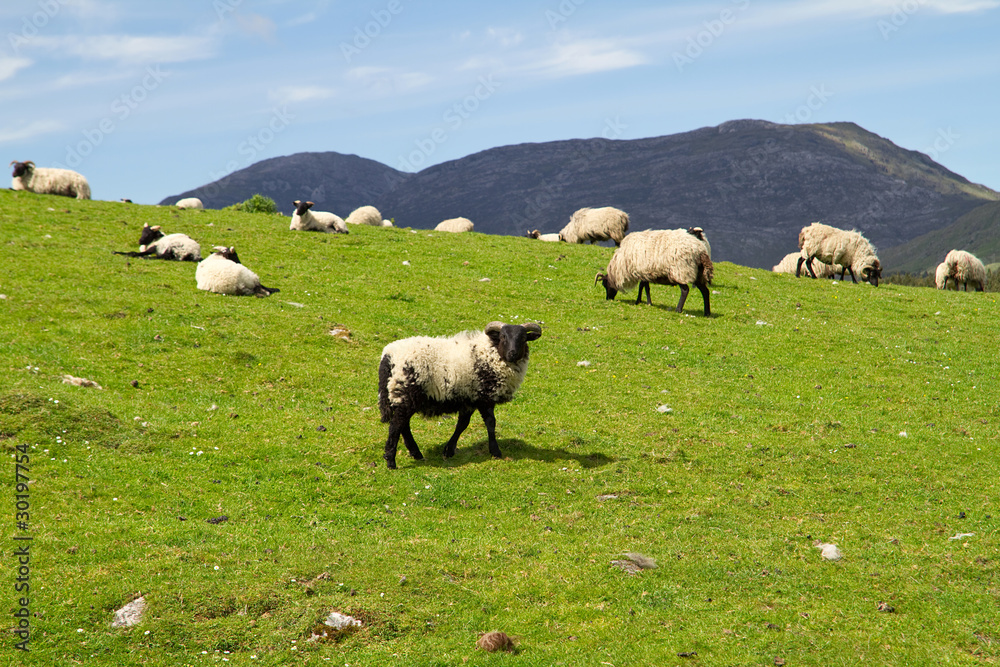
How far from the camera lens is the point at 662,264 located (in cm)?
2666

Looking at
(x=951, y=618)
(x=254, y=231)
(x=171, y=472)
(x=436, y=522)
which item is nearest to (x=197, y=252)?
(x=254, y=231)

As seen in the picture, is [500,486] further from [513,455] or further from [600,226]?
[600,226]

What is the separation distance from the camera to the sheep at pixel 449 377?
13.8 m

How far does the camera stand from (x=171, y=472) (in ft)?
41.5

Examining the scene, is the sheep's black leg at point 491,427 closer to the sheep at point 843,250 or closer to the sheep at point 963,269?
the sheep at point 843,250

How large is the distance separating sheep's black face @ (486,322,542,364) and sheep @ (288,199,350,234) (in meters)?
23.0

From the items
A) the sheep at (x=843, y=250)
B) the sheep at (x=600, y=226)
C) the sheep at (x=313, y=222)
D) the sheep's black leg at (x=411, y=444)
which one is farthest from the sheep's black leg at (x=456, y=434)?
the sheep at (x=600, y=226)

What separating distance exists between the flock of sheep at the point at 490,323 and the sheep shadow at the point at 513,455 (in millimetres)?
263

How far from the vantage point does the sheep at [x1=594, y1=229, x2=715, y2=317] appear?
26188mm

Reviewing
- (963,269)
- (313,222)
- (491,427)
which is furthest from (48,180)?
(963,269)

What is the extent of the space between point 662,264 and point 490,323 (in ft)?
45.0

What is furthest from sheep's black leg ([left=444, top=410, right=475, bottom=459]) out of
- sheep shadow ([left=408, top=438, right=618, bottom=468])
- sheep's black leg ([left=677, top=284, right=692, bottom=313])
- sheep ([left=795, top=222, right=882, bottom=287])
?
sheep ([left=795, top=222, right=882, bottom=287])

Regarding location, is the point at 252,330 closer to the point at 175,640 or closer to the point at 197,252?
the point at 197,252

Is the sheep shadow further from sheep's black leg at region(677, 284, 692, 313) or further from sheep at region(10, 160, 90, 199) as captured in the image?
sheep at region(10, 160, 90, 199)
